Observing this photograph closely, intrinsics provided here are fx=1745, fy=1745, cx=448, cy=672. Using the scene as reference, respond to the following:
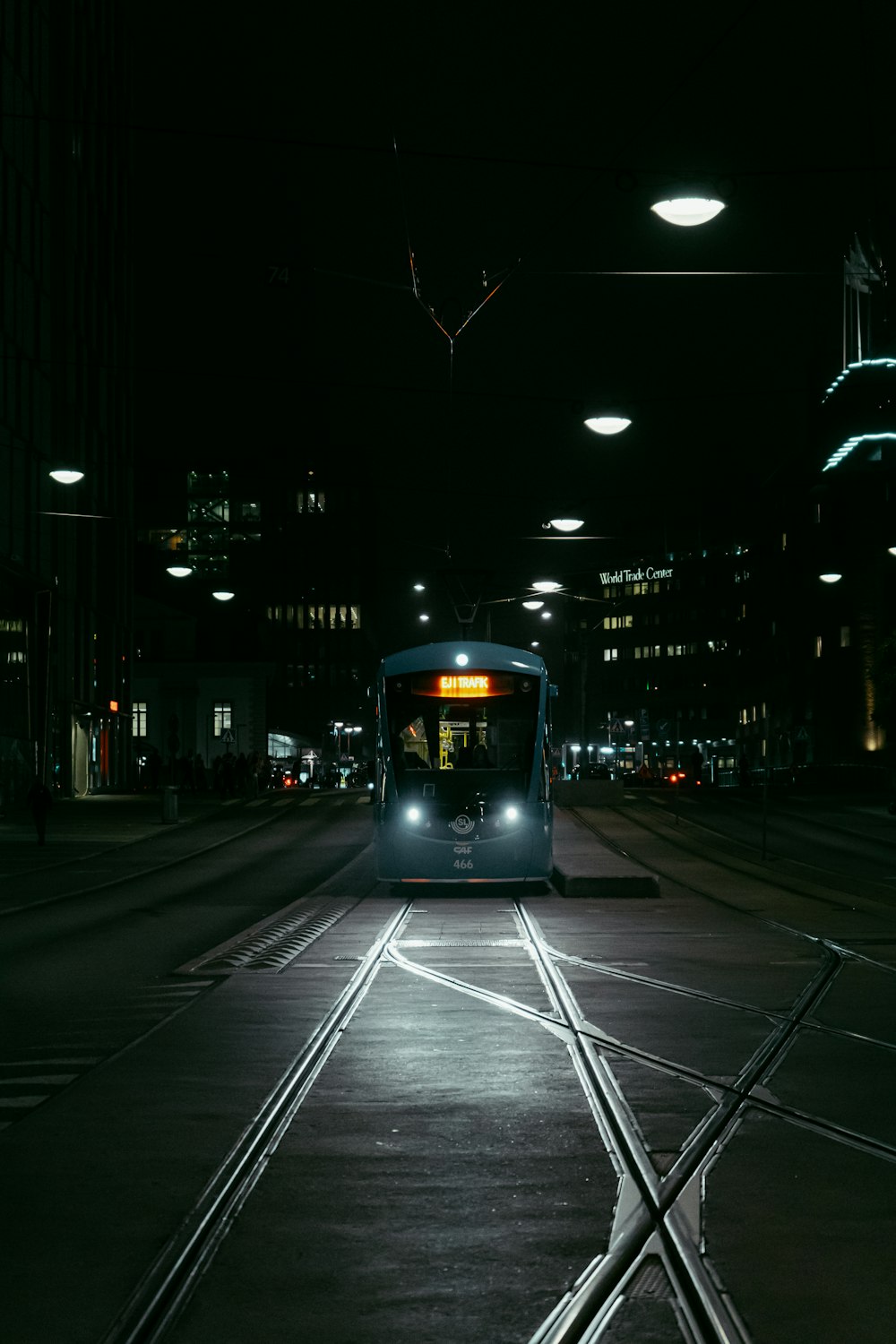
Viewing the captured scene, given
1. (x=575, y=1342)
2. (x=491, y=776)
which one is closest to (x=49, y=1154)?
(x=575, y=1342)

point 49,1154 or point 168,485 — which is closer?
point 49,1154

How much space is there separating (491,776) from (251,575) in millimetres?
133670

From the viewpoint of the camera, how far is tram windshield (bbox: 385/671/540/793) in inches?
919

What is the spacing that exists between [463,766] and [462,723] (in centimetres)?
73

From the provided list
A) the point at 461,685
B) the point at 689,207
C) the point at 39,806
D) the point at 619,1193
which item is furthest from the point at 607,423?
the point at 619,1193

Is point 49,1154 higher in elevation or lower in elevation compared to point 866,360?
lower

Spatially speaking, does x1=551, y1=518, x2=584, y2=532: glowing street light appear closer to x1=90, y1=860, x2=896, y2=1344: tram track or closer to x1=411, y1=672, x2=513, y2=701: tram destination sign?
x1=411, y1=672, x2=513, y2=701: tram destination sign

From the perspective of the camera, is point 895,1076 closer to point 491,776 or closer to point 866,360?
point 491,776

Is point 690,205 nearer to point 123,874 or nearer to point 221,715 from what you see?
point 123,874

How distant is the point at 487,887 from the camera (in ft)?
86.9

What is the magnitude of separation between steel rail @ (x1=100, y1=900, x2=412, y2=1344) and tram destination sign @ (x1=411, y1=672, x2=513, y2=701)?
13709 millimetres

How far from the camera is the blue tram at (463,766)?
23.0 meters

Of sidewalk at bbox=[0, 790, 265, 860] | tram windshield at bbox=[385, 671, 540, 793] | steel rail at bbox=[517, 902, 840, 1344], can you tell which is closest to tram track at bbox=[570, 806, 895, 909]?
tram windshield at bbox=[385, 671, 540, 793]

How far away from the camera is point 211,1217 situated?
233 inches
